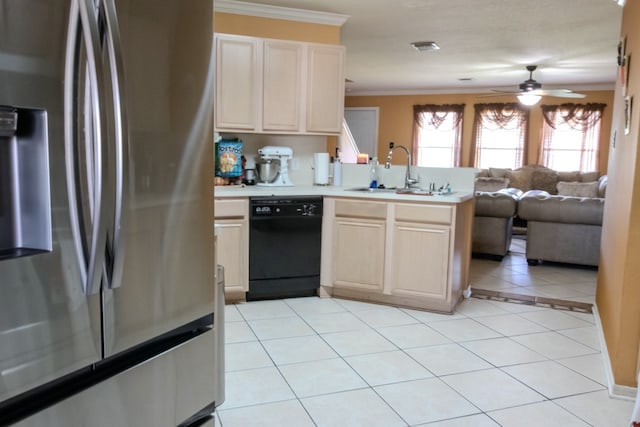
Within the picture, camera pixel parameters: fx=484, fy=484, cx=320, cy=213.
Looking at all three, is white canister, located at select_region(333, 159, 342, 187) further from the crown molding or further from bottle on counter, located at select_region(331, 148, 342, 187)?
the crown molding

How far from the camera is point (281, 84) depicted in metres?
3.97

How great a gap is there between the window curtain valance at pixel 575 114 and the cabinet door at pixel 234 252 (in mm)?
7123

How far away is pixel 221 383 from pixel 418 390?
3.28 feet

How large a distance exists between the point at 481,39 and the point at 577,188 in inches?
146

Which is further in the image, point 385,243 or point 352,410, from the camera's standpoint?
point 385,243

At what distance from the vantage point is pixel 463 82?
8422mm

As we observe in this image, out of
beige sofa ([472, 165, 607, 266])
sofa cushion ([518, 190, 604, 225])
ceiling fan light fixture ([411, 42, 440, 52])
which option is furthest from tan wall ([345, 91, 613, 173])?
ceiling fan light fixture ([411, 42, 440, 52])

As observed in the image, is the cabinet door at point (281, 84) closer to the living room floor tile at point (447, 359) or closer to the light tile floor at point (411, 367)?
the light tile floor at point (411, 367)

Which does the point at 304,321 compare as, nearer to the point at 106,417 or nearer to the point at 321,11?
the point at 106,417

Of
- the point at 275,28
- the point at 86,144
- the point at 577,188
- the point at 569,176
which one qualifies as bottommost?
the point at 577,188

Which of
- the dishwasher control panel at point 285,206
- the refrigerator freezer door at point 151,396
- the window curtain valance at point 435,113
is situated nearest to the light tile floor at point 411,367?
the dishwasher control panel at point 285,206

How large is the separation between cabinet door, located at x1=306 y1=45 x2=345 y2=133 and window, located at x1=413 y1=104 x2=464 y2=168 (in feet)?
19.1

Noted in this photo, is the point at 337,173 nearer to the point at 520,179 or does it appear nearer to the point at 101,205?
the point at 101,205

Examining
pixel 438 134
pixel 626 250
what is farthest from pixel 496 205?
pixel 438 134
